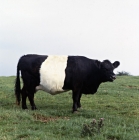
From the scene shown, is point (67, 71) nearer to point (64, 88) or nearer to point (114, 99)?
point (64, 88)

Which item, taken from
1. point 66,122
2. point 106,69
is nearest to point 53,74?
point 106,69

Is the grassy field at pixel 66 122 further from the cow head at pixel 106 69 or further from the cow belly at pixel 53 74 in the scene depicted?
the cow head at pixel 106 69

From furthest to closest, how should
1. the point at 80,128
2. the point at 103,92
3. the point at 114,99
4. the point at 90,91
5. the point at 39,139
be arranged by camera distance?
1. the point at 103,92
2. the point at 114,99
3. the point at 90,91
4. the point at 80,128
5. the point at 39,139

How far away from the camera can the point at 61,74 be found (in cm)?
1089

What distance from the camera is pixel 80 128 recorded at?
7465mm

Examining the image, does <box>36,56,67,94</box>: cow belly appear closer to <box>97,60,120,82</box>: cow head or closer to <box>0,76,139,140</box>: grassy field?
<box>0,76,139,140</box>: grassy field

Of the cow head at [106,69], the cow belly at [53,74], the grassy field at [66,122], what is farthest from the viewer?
the cow head at [106,69]

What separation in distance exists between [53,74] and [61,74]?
0.27 m

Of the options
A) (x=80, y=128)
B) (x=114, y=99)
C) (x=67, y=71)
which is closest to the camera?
(x=80, y=128)

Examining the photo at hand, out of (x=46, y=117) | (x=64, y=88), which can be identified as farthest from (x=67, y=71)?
(x=46, y=117)

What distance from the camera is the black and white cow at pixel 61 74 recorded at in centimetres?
1093

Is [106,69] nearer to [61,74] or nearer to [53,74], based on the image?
[61,74]

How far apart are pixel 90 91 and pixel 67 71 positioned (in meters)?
1.35

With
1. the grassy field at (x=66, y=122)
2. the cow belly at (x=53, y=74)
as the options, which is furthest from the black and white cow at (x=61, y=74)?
the grassy field at (x=66, y=122)
